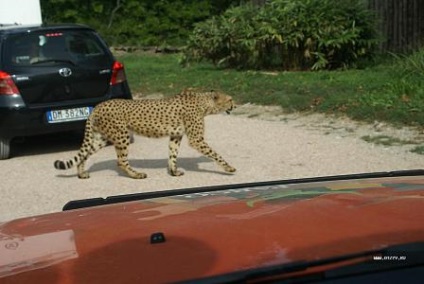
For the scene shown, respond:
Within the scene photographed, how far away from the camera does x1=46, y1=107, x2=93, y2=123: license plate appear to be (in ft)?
31.5

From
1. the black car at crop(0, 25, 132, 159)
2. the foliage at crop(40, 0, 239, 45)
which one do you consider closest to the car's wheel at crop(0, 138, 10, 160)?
the black car at crop(0, 25, 132, 159)

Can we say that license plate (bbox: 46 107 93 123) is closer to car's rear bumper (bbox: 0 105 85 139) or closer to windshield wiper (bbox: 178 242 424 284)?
car's rear bumper (bbox: 0 105 85 139)

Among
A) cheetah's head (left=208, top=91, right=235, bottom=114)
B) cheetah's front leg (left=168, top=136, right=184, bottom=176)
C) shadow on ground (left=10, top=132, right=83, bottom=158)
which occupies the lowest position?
shadow on ground (left=10, top=132, right=83, bottom=158)

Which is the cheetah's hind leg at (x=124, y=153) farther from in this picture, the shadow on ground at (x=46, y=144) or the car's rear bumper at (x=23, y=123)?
the shadow on ground at (x=46, y=144)

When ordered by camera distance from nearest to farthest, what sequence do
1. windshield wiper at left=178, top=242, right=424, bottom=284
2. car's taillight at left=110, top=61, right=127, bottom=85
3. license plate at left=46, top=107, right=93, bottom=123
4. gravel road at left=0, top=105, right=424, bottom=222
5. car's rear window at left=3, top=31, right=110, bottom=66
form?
1. windshield wiper at left=178, top=242, right=424, bottom=284
2. gravel road at left=0, top=105, right=424, bottom=222
3. license plate at left=46, top=107, right=93, bottom=123
4. car's rear window at left=3, top=31, right=110, bottom=66
5. car's taillight at left=110, top=61, right=127, bottom=85

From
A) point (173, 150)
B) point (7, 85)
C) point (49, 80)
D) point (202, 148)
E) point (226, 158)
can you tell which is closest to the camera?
point (202, 148)

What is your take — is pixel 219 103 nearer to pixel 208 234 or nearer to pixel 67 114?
pixel 67 114

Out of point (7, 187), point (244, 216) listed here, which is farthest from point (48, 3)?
point (244, 216)

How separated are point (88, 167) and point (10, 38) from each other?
→ 81.6 inches

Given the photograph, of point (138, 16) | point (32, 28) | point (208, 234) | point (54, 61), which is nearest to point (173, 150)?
point (54, 61)

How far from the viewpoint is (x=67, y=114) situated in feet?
31.8

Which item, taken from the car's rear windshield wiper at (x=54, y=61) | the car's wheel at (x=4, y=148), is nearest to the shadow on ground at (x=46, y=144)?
the car's wheel at (x=4, y=148)

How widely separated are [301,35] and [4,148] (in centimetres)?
780

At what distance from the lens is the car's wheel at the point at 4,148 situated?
9.62 m
